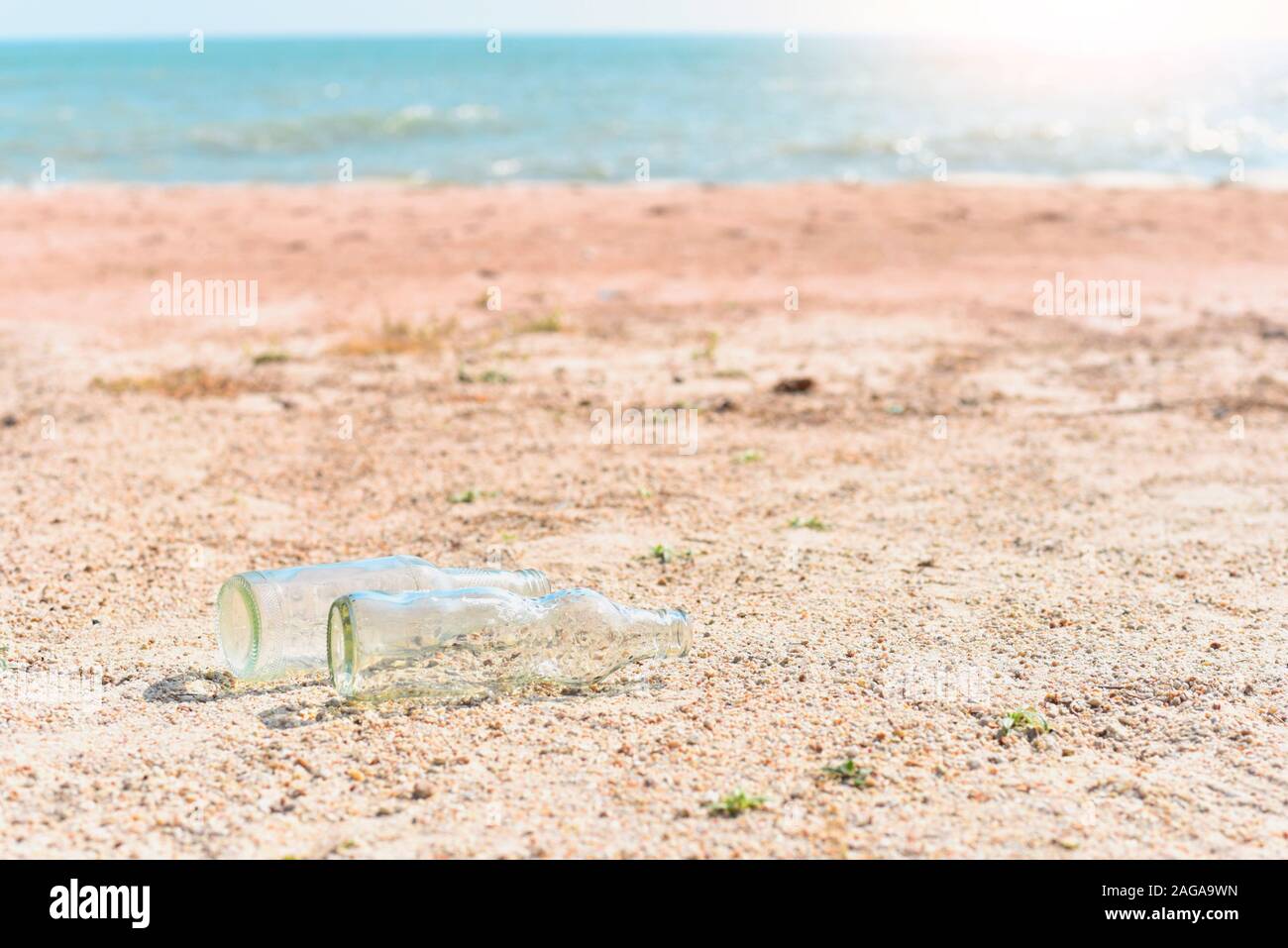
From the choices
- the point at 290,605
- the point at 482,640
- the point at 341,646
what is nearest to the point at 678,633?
the point at 482,640

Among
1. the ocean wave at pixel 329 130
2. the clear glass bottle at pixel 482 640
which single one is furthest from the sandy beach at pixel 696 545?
the ocean wave at pixel 329 130

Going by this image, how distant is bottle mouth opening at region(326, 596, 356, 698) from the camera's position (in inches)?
110

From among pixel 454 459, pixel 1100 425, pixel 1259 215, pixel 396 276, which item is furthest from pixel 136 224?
pixel 1259 215

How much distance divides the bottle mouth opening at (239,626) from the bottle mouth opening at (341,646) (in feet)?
0.64

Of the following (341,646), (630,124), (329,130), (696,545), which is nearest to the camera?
(341,646)

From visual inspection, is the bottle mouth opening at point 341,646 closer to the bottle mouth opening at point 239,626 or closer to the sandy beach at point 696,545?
the sandy beach at point 696,545

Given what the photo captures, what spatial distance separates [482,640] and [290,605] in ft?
1.60

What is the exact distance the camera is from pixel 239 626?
313cm

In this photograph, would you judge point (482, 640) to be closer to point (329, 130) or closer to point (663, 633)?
point (663, 633)

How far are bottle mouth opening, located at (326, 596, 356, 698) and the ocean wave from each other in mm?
23779

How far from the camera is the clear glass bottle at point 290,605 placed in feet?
9.98

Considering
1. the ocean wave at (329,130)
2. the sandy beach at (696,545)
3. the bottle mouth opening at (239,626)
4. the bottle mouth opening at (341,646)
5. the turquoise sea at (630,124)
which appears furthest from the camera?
the ocean wave at (329,130)

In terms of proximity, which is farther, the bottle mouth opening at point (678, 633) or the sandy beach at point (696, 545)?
the bottle mouth opening at point (678, 633)
